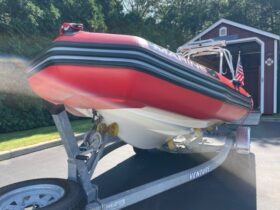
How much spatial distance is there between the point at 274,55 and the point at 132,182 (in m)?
9.60

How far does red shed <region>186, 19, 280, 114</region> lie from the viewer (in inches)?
462

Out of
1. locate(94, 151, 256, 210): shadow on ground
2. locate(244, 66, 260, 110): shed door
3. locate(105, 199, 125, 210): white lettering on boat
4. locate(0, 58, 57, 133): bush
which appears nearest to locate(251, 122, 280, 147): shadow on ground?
locate(94, 151, 256, 210): shadow on ground

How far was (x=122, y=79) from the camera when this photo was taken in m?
2.51

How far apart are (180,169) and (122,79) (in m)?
2.26

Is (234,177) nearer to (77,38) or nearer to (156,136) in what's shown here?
(156,136)

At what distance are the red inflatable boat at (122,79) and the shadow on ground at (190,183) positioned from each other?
0.82 m

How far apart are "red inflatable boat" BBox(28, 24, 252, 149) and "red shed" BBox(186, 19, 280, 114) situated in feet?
29.2

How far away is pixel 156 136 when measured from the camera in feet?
12.4

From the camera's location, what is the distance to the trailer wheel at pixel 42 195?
7.80 ft

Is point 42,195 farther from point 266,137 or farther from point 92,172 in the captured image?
point 266,137

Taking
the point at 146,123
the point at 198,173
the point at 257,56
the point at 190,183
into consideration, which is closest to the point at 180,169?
the point at 190,183

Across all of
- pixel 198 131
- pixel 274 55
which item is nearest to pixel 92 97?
pixel 198 131

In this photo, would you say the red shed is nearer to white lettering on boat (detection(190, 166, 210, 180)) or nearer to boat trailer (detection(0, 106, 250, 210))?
white lettering on boat (detection(190, 166, 210, 180))

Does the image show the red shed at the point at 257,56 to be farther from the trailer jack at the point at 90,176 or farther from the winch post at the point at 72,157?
the winch post at the point at 72,157
